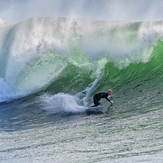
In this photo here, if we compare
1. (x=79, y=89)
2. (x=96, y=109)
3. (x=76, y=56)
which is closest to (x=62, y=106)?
(x=96, y=109)

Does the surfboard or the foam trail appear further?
the foam trail

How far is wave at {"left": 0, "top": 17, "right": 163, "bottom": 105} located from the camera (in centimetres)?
1159

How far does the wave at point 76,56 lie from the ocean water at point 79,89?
5 centimetres

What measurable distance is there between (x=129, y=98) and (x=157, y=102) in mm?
1374

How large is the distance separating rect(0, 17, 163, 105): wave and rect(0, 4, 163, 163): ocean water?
0.05 m

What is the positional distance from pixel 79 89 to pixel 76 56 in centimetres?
296

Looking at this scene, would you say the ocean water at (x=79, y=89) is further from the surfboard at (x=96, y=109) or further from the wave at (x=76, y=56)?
the surfboard at (x=96, y=109)

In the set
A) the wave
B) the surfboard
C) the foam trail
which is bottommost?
the surfboard

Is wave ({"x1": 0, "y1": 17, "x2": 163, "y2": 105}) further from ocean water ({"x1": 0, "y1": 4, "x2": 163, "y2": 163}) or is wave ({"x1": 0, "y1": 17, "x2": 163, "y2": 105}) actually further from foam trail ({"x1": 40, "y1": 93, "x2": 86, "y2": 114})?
foam trail ({"x1": 40, "y1": 93, "x2": 86, "y2": 114})

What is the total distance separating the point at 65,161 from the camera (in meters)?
3.89

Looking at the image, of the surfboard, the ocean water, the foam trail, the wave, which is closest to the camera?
the ocean water

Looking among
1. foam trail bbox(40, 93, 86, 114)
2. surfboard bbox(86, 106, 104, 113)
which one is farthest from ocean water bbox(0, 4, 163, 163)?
surfboard bbox(86, 106, 104, 113)

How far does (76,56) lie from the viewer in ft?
43.8

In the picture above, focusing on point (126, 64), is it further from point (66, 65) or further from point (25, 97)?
point (25, 97)
